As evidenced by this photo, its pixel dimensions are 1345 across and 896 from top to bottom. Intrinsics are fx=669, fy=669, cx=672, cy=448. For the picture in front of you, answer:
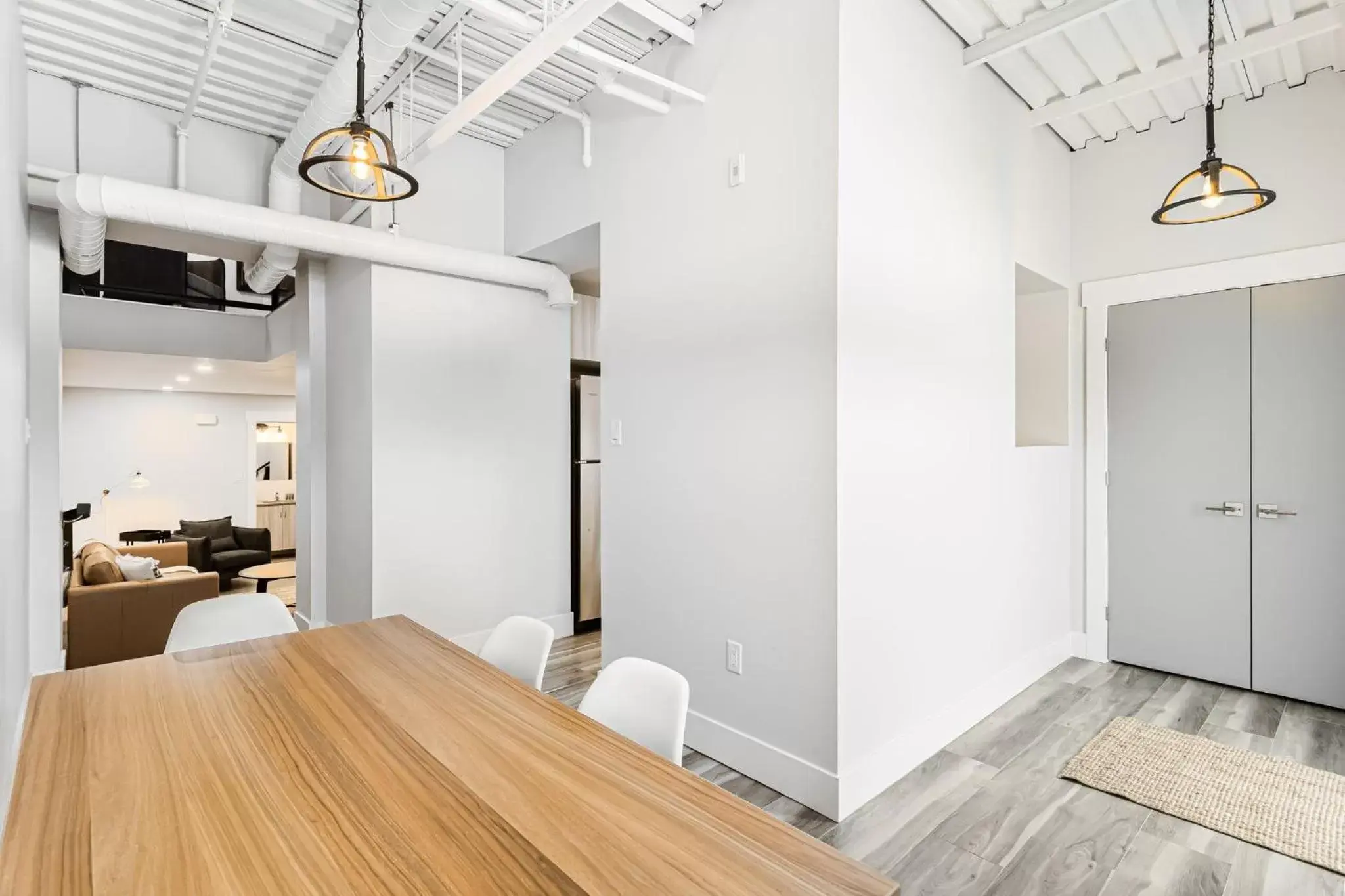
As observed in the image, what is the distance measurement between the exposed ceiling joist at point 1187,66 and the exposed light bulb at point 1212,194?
38.2 inches

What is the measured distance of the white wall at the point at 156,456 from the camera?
8.02 meters

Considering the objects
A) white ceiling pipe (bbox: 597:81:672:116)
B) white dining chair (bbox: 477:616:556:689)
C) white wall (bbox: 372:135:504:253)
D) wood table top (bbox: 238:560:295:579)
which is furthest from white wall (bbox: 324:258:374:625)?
wood table top (bbox: 238:560:295:579)

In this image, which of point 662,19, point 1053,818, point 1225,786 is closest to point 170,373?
point 662,19

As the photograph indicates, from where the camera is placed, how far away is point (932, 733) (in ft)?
9.25

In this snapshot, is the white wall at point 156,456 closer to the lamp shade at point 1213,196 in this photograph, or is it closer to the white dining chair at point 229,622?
the white dining chair at point 229,622

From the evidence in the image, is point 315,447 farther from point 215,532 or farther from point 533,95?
point 215,532

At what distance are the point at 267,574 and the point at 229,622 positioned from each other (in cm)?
506

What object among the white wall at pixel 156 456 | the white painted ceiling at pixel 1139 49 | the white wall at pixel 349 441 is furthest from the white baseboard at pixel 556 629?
the white wall at pixel 156 456

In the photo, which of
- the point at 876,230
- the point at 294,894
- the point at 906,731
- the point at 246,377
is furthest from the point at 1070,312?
the point at 246,377

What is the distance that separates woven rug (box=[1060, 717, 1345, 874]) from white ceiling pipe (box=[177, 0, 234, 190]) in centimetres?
430

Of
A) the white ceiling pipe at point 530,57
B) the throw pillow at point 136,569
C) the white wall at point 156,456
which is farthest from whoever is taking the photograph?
the white wall at point 156,456

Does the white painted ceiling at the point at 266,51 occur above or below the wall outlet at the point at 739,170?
above

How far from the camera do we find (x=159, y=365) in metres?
7.15

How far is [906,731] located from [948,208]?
223cm
